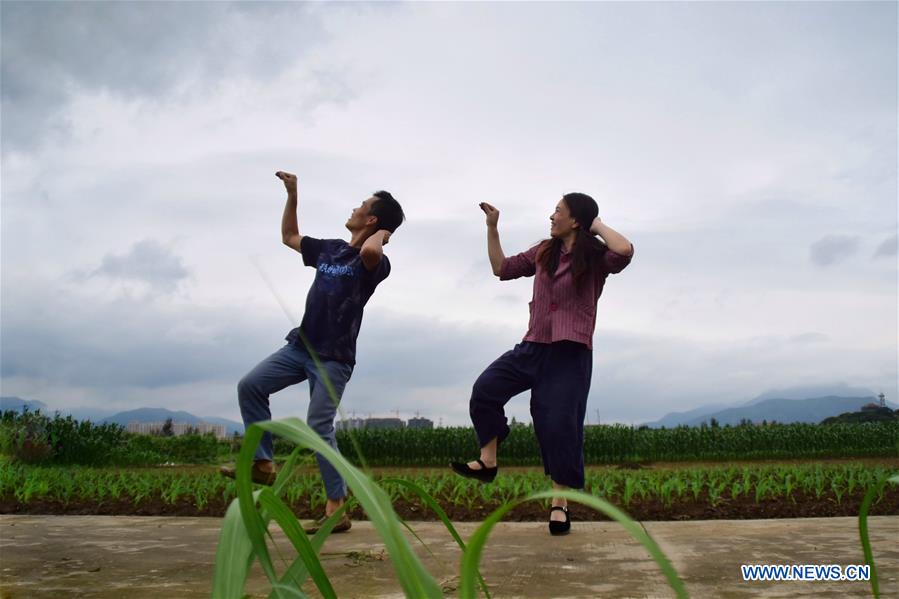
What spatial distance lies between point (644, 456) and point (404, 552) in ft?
62.8

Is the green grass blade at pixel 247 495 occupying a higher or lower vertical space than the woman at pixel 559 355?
lower

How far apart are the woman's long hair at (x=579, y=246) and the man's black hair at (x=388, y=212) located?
838mm

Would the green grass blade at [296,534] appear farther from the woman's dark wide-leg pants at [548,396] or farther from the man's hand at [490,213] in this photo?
the man's hand at [490,213]

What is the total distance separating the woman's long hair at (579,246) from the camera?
350 centimetres

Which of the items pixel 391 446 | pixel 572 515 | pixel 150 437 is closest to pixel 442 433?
pixel 391 446

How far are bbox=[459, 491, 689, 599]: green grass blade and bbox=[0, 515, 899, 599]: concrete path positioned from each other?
1.53 meters

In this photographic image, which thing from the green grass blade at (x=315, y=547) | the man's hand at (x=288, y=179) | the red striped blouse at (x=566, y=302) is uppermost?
the man's hand at (x=288, y=179)

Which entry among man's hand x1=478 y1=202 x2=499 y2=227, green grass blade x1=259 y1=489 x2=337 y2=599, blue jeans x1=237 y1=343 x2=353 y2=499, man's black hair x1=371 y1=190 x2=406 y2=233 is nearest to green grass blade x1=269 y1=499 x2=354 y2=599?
green grass blade x1=259 y1=489 x2=337 y2=599

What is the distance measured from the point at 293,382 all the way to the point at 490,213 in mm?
1385

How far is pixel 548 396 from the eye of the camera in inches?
137

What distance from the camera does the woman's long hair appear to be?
11.5 ft

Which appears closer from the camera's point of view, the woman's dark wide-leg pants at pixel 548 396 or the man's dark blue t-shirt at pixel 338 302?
the woman's dark wide-leg pants at pixel 548 396

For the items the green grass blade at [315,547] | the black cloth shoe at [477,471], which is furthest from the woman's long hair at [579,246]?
the green grass blade at [315,547]

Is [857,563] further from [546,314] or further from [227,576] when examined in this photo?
[227,576]
